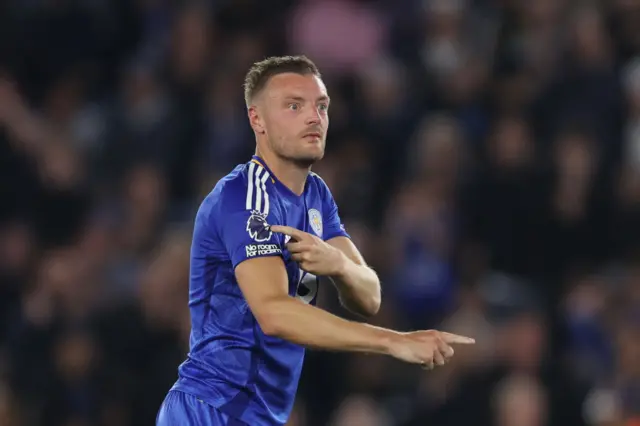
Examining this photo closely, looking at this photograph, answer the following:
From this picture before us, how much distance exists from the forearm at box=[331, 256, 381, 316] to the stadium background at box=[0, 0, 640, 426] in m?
3.13

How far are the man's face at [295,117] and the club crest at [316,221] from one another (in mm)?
218

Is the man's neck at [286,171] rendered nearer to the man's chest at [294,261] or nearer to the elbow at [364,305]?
the man's chest at [294,261]

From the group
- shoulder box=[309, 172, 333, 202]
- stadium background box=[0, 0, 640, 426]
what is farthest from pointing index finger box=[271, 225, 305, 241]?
stadium background box=[0, 0, 640, 426]

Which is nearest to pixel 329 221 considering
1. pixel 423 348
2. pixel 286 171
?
pixel 286 171

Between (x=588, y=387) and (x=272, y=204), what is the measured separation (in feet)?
13.5

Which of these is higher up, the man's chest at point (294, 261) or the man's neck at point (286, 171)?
the man's neck at point (286, 171)

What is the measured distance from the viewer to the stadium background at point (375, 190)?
8266 millimetres

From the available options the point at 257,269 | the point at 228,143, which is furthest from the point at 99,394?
the point at 257,269

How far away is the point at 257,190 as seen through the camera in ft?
15.0

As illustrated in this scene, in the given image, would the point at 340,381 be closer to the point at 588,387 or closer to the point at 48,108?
the point at 588,387

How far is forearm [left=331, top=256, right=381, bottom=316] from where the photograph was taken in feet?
15.0

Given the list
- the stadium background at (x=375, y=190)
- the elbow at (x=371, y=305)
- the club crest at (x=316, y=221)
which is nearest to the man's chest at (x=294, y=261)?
the club crest at (x=316, y=221)

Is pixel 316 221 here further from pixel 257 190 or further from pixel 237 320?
pixel 237 320

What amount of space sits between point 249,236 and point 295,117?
0.57m
